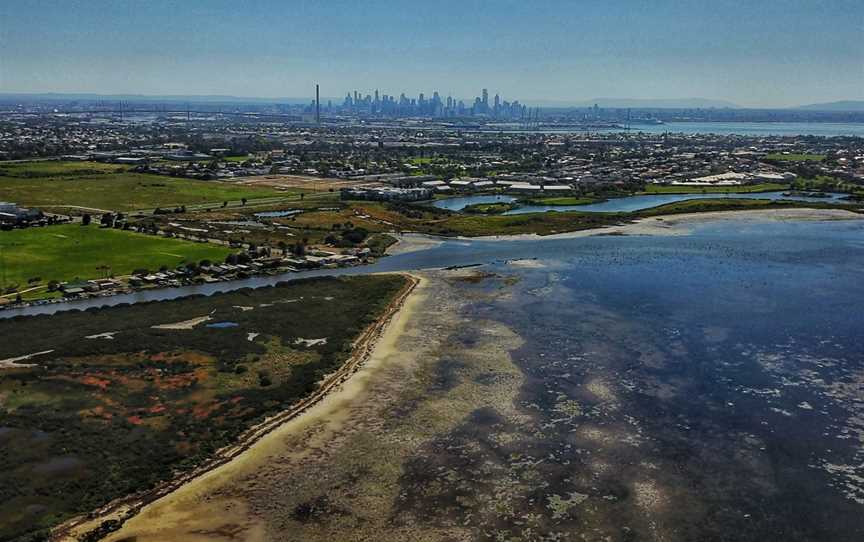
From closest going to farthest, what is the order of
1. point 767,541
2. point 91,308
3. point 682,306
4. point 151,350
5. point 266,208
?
point 767,541 → point 151,350 → point 91,308 → point 682,306 → point 266,208

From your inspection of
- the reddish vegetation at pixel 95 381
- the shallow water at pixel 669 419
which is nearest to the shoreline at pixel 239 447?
the shallow water at pixel 669 419

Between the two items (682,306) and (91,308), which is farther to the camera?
(682,306)

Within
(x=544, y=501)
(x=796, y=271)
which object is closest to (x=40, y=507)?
(x=544, y=501)

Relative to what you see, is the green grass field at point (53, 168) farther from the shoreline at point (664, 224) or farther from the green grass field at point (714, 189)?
the green grass field at point (714, 189)

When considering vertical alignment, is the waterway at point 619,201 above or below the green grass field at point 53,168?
below

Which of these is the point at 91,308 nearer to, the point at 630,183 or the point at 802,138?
the point at 630,183

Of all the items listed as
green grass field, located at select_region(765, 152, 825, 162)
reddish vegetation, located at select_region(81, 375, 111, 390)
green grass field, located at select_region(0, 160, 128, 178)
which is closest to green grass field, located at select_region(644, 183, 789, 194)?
green grass field, located at select_region(765, 152, 825, 162)

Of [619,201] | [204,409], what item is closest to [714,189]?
[619,201]
